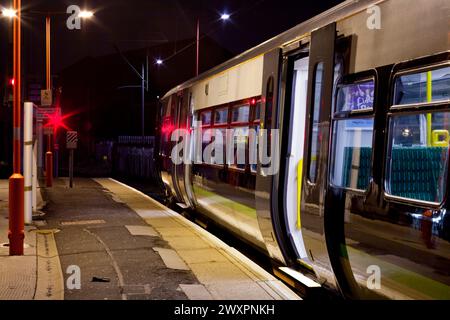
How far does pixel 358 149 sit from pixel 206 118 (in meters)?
5.36

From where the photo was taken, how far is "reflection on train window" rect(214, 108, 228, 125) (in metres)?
8.69

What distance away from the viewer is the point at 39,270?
6922 mm

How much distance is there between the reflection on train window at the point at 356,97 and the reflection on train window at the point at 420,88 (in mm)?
343

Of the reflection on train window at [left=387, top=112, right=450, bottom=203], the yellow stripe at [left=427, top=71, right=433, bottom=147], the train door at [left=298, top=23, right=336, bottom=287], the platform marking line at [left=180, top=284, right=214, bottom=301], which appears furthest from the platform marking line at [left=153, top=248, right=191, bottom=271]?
the yellow stripe at [left=427, top=71, right=433, bottom=147]

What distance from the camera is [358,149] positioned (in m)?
4.90

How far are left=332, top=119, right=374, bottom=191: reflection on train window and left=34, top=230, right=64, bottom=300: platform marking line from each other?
311 centimetres

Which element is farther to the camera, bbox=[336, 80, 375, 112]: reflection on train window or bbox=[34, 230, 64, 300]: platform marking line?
bbox=[34, 230, 64, 300]: platform marking line

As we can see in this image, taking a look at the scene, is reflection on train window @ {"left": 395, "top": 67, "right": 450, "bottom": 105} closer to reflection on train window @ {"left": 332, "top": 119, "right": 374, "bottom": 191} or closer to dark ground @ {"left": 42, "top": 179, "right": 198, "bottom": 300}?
reflection on train window @ {"left": 332, "top": 119, "right": 374, "bottom": 191}

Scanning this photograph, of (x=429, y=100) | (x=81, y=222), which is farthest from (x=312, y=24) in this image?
(x=81, y=222)

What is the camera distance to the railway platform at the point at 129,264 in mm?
5891

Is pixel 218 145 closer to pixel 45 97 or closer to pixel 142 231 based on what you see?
pixel 142 231

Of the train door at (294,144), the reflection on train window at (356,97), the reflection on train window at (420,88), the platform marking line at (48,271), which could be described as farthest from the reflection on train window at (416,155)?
the platform marking line at (48,271)
